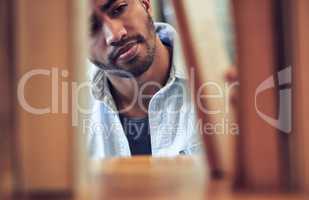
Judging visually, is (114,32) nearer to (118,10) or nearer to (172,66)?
(118,10)

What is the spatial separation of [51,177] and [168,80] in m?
0.41

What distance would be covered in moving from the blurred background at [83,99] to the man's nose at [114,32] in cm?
8

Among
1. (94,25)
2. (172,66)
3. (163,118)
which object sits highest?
(94,25)

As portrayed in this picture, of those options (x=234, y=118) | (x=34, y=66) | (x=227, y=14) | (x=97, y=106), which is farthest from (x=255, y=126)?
(x=34, y=66)

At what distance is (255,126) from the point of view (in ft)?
3.26

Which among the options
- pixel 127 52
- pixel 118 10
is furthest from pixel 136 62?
pixel 118 10

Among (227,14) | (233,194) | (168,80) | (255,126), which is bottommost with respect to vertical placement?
(233,194)

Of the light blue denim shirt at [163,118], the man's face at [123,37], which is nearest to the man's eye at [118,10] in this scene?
the man's face at [123,37]

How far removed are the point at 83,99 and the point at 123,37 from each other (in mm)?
203

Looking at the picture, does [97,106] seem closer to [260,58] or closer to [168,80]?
[168,80]

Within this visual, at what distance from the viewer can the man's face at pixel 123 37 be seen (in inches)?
42.8

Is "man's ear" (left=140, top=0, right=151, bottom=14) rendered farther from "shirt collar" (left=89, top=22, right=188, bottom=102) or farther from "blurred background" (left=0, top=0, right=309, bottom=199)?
"blurred background" (left=0, top=0, right=309, bottom=199)

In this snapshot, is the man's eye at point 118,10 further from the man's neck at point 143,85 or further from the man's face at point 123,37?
the man's neck at point 143,85

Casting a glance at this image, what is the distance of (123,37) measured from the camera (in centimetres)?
110
